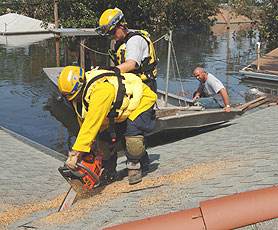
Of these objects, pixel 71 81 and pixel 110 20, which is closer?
pixel 71 81

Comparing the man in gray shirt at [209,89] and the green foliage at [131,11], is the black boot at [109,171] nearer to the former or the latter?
the man in gray shirt at [209,89]

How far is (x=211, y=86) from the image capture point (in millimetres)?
9664

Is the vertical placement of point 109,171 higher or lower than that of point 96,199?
higher

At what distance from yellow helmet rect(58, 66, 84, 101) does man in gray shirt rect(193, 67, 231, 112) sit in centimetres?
569

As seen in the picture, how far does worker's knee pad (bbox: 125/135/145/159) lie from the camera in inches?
186

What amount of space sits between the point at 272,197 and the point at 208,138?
5663mm

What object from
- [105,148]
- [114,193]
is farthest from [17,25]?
[114,193]

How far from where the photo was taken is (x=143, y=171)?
18.3 ft

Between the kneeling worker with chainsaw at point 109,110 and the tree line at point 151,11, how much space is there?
2395 cm

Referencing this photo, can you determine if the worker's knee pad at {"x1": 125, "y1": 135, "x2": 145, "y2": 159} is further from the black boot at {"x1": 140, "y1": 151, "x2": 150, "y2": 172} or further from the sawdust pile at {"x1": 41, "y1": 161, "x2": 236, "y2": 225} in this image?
the black boot at {"x1": 140, "y1": 151, "x2": 150, "y2": 172}

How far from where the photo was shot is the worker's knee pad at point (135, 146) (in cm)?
472

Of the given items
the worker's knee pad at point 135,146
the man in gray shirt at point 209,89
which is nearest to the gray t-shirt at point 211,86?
the man in gray shirt at point 209,89

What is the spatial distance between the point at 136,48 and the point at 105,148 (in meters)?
1.39

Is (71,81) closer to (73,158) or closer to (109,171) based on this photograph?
(73,158)
